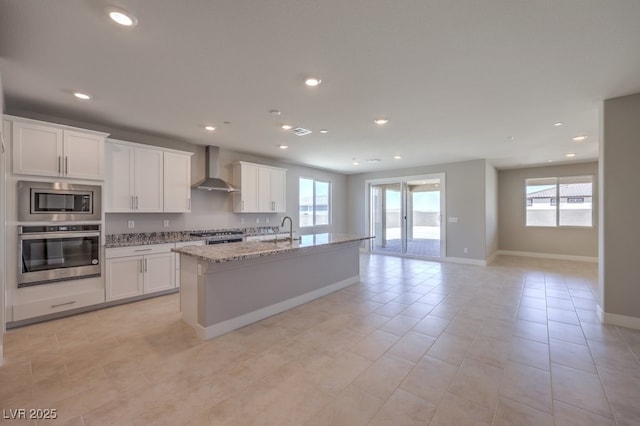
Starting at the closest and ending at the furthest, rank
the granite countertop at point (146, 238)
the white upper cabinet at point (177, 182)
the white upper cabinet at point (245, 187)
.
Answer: the granite countertop at point (146, 238) → the white upper cabinet at point (177, 182) → the white upper cabinet at point (245, 187)

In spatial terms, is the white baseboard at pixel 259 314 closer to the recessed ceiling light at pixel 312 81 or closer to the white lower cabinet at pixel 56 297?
the white lower cabinet at pixel 56 297

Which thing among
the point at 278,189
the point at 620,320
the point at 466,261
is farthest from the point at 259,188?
the point at 620,320

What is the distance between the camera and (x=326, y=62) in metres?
2.33

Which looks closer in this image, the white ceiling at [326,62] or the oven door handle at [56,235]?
the white ceiling at [326,62]

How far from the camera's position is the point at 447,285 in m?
4.77

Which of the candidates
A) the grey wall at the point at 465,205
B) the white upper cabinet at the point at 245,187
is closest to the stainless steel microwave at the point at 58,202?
the white upper cabinet at the point at 245,187

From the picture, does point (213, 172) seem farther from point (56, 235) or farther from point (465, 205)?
point (465, 205)

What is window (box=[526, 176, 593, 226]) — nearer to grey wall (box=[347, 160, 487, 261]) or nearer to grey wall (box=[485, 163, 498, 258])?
grey wall (box=[485, 163, 498, 258])

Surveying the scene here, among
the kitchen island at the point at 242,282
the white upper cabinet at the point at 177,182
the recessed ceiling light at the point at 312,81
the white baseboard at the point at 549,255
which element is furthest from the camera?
the white baseboard at the point at 549,255

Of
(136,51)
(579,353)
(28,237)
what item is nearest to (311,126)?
(136,51)

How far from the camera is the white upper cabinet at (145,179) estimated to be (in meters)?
3.90

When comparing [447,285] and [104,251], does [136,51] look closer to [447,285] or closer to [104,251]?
[104,251]

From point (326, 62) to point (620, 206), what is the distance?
12.0ft

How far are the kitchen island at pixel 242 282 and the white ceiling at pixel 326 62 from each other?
5.66 ft
